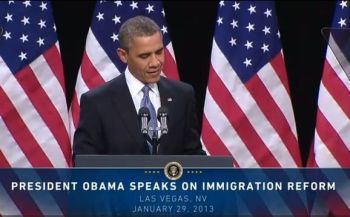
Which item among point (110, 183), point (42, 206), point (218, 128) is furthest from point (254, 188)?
point (218, 128)

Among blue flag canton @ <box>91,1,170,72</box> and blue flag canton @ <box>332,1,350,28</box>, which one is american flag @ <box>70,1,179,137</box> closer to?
blue flag canton @ <box>91,1,170,72</box>

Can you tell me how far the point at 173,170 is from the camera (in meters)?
3.30

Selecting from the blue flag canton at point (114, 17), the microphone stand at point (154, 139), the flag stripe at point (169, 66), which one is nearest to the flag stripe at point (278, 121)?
the flag stripe at point (169, 66)

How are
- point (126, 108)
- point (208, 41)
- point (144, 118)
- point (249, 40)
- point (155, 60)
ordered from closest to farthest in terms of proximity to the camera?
point (144, 118) → point (155, 60) → point (126, 108) → point (249, 40) → point (208, 41)

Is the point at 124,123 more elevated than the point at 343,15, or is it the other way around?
the point at 343,15

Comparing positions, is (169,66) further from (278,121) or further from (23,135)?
(23,135)

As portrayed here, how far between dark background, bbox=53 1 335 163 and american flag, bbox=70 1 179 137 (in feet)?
1.25

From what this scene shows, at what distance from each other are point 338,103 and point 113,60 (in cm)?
163

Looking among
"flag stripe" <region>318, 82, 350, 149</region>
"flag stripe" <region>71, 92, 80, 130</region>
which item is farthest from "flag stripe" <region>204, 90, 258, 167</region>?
"flag stripe" <region>71, 92, 80, 130</region>

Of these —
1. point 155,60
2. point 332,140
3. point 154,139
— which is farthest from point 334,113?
point 154,139

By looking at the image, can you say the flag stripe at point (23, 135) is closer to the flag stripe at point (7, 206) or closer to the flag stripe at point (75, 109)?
the flag stripe at point (75, 109)

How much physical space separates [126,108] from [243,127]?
2422mm

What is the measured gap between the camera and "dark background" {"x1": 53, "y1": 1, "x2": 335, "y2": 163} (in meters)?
6.98

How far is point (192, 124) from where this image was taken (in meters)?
4.48
